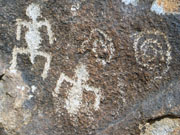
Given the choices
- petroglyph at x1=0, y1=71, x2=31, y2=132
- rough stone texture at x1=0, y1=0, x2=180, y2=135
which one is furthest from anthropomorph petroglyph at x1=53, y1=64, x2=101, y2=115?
petroglyph at x1=0, y1=71, x2=31, y2=132

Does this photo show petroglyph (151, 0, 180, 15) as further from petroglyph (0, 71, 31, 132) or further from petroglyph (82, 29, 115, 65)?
petroglyph (0, 71, 31, 132)

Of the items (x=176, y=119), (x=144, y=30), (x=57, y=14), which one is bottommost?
(x=176, y=119)

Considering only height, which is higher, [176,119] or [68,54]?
[68,54]

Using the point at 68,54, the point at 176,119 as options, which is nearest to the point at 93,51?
the point at 68,54

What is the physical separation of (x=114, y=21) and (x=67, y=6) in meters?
0.17

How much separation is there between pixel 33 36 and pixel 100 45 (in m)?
0.24

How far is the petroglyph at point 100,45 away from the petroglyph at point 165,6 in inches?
7.2

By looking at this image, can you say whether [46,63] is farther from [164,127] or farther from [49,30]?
[164,127]

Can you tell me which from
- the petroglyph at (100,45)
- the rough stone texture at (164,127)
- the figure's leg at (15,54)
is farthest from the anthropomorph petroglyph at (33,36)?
the rough stone texture at (164,127)

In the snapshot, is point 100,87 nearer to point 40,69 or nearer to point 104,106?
point 104,106

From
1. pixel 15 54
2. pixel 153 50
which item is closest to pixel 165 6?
pixel 153 50

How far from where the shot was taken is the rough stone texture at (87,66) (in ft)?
2.80

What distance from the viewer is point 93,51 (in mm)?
873

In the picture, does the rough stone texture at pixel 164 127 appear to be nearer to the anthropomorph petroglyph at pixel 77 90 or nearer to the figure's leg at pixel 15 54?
the anthropomorph petroglyph at pixel 77 90
